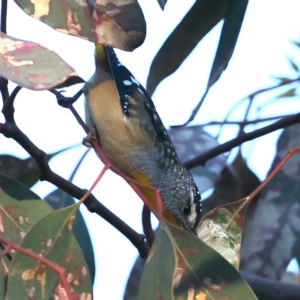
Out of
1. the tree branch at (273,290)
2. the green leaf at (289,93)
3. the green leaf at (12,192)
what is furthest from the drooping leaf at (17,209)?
the green leaf at (289,93)

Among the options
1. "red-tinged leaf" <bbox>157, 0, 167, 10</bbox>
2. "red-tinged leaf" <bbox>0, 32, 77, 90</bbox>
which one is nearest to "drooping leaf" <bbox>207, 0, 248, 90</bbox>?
"red-tinged leaf" <bbox>157, 0, 167, 10</bbox>

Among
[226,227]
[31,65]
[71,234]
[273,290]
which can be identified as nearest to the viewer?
[31,65]

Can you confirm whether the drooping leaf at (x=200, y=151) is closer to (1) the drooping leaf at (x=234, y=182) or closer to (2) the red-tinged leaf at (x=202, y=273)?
(1) the drooping leaf at (x=234, y=182)

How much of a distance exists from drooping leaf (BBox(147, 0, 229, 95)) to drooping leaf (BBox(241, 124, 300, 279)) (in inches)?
18.4

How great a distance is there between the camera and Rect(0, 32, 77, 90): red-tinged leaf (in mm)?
913

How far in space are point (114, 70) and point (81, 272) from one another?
0.91 metres

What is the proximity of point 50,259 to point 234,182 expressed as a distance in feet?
3.48

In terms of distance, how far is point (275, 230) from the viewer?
1.83 metres

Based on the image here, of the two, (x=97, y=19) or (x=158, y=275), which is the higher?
(x=97, y=19)

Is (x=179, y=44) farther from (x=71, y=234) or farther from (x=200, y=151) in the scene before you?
(x=71, y=234)

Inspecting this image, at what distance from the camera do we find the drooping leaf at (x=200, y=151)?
2082 mm

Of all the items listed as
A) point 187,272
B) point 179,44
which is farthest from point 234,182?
point 187,272

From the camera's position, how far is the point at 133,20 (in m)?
1.12

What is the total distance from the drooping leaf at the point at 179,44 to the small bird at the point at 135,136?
0.63 ft
